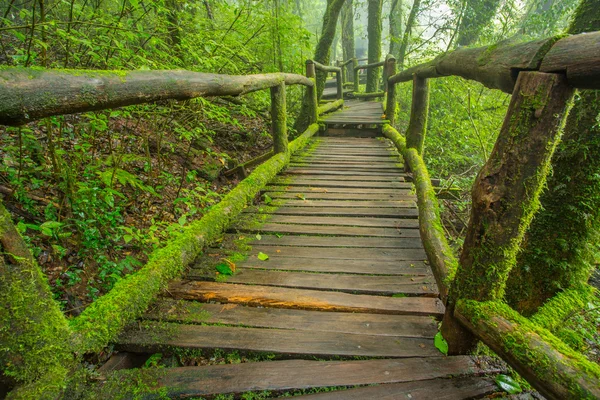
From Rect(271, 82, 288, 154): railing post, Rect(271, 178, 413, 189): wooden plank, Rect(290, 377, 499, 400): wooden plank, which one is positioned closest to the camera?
Rect(290, 377, 499, 400): wooden plank

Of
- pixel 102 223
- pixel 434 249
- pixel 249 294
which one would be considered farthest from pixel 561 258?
pixel 102 223

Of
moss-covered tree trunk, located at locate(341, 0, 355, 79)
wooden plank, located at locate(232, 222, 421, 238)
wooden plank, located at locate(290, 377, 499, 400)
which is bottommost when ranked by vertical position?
wooden plank, located at locate(290, 377, 499, 400)

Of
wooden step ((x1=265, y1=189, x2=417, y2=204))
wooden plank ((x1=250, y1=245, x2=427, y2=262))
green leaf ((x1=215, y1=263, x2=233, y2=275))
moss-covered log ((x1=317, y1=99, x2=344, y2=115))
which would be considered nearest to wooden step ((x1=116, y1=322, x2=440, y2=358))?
green leaf ((x1=215, y1=263, x2=233, y2=275))

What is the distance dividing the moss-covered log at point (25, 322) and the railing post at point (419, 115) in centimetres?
453

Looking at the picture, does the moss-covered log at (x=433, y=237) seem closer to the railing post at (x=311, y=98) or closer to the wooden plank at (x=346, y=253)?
the wooden plank at (x=346, y=253)

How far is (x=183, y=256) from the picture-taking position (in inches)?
90.8

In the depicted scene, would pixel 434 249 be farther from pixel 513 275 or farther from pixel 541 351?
pixel 541 351

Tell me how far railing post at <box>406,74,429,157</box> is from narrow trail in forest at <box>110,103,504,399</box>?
1.67 metres

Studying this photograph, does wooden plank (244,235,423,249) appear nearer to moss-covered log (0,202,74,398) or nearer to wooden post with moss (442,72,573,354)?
wooden post with moss (442,72,573,354)

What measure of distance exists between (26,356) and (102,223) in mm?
2515

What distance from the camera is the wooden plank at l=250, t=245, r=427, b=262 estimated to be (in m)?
2.61

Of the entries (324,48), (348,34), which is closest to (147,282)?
(324,48)

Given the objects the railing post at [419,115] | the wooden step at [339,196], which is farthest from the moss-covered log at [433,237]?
the railing post at [419,115]

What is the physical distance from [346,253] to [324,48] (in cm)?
726
